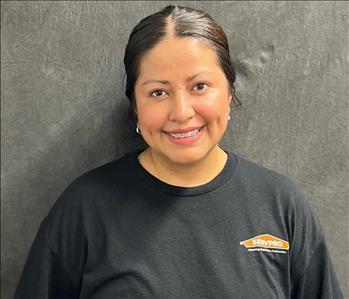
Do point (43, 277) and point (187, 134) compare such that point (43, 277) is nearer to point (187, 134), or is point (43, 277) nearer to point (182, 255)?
point (182, 255)

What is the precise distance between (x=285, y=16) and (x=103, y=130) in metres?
0.55

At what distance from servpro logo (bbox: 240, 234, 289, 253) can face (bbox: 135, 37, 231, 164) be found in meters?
0.23

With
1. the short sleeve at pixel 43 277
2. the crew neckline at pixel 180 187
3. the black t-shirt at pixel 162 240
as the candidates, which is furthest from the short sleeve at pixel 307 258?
the short sleeve at pixel 43 277

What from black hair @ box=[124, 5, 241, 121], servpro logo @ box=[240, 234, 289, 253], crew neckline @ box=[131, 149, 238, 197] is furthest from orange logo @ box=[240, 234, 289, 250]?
black hair @ box=[124, 5, 241, 121]

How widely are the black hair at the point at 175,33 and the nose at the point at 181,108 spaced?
0.11m

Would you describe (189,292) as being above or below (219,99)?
below

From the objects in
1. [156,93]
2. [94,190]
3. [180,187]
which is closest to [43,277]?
[94,190]

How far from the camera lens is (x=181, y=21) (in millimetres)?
1093

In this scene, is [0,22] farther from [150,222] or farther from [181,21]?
[150,222]

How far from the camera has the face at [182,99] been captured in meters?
1.07

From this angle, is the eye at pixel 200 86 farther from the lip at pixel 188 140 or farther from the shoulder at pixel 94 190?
the shoulder at pixel 94 190

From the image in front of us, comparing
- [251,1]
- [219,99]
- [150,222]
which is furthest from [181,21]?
[150,222]

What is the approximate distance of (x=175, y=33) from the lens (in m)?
1.08

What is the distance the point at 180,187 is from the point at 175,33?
0.34 meters
